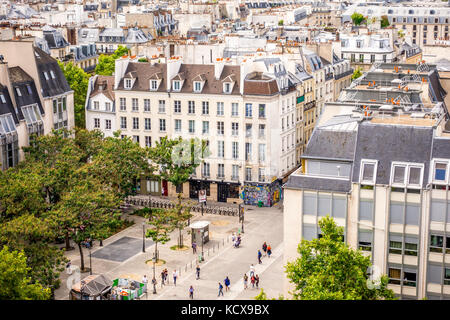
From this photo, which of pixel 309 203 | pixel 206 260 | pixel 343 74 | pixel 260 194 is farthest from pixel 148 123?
pixel 309 203

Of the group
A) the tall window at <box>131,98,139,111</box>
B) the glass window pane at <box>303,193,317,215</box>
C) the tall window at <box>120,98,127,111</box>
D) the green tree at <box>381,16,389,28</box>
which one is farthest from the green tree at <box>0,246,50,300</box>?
the green tree at <box>381,16,389,28</box>

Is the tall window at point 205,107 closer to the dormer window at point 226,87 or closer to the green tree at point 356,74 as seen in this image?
the dormer window at point 226,87

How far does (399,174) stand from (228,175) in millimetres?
37275

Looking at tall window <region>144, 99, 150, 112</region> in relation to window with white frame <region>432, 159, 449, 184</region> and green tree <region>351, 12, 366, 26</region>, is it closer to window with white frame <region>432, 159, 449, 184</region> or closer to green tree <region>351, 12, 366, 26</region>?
window with white frame <region>432, 159, 449, 184</region>

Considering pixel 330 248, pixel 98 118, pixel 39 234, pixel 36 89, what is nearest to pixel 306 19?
pixel 98 118

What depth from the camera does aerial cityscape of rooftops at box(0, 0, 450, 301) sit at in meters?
38.4

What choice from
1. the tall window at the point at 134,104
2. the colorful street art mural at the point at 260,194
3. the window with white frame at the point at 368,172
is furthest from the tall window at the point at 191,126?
the window with white frame at the point at 368,172

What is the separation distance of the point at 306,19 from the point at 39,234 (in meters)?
135

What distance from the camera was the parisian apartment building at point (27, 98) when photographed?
6506 cm

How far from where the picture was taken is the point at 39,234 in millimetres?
46688

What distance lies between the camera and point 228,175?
7494 centimetres

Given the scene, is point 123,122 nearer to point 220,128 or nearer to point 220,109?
point 220,128

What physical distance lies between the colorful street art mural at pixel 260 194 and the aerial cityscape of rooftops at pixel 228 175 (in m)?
0.21

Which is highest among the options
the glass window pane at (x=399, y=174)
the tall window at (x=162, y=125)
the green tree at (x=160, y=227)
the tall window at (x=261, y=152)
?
the glass window pane at (x=399, y=174)
